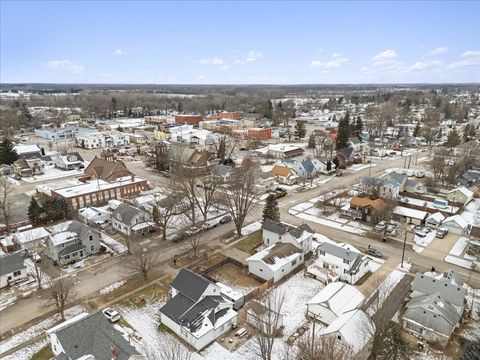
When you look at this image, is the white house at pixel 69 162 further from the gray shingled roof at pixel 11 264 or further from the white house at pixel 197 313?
the white house at pixel 197 313

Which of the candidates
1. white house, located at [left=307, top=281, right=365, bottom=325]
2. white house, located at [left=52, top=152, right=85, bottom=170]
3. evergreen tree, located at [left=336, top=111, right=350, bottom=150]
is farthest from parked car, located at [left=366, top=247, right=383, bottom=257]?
white house, located at [left=52, top=152, right=85, bottom=170]

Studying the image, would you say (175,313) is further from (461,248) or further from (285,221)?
(461,248)

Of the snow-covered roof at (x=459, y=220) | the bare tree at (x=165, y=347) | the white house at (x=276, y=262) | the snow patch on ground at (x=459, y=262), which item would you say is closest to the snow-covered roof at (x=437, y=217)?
the snow-covered roof at (x=459, y=220)

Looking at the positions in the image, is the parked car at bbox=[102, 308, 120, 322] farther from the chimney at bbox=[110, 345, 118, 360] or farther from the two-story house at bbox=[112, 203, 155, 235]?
the two-story house at bbox=[112, 203, 155, 235]

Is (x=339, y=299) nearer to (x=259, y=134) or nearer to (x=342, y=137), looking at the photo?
(x=342, y=137)

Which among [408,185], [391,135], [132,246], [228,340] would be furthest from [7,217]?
[391,135]

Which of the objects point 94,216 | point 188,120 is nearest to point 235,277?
point 94,216
